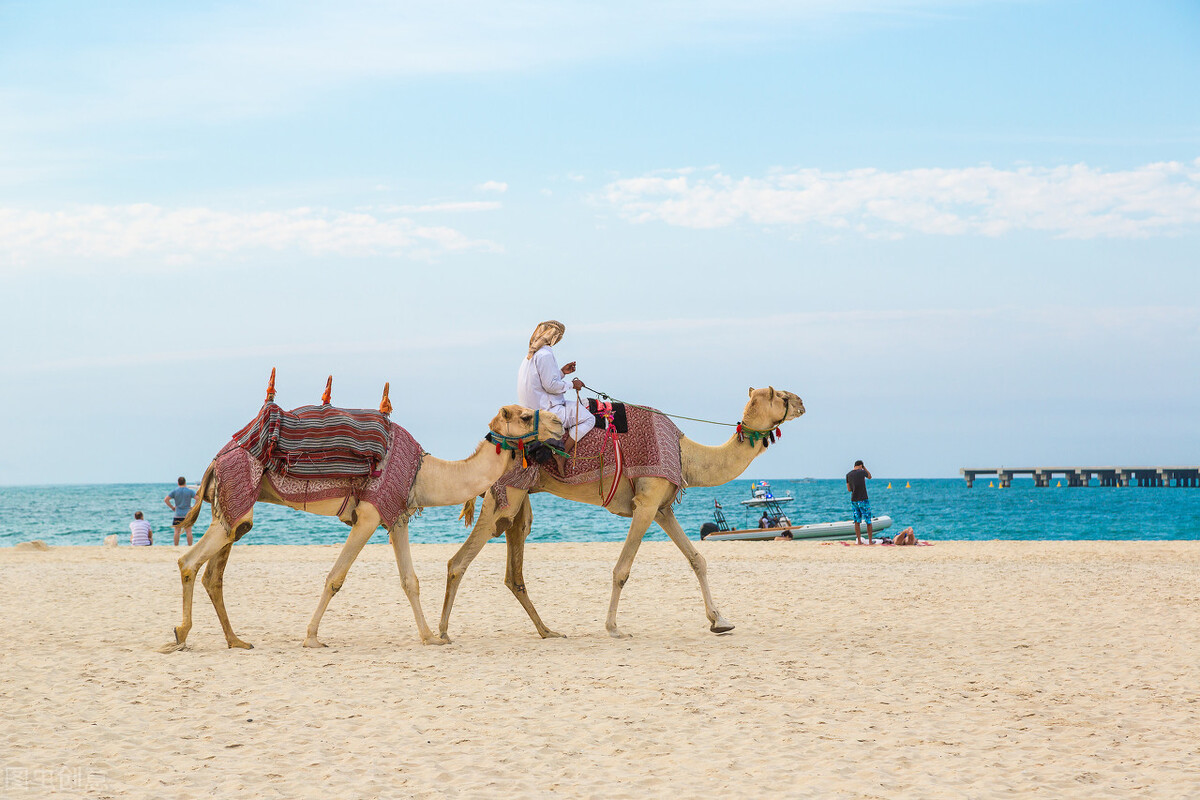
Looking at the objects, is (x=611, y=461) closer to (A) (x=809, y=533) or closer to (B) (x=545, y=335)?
(B) (x=545, y=335)

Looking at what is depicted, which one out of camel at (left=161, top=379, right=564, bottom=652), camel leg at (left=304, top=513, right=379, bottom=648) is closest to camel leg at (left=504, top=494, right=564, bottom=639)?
camel at (left=161, top=379, right=564, bottom=652)

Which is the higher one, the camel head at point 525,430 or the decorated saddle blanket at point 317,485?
the camel head at point 525,430

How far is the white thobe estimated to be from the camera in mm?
10484

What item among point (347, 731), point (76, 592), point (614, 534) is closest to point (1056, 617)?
point (347, 731)

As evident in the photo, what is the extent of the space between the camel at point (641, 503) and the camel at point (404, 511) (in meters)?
0.34

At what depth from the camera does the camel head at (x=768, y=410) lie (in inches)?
440

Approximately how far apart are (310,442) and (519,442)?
1.88 m

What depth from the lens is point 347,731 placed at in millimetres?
7109

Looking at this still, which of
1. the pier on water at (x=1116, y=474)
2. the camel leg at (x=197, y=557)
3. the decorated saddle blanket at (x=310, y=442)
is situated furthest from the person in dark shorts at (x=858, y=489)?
the pier on water at (x=1116, y=474)

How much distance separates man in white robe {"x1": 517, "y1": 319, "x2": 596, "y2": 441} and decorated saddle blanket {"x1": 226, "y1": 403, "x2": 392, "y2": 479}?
59.0 inches

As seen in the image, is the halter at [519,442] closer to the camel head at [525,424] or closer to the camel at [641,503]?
the camel head at [525,424]

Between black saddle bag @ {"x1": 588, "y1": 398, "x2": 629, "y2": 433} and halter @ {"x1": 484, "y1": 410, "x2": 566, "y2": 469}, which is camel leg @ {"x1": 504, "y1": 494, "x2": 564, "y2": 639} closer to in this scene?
halter @ {"x1": 484, "y1": 410, "x2": 566, "y2": 469}

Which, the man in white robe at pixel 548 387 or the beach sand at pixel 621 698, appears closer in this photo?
the beach sand at pixel 621 698

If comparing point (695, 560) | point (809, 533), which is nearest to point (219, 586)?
point (695, 560)
